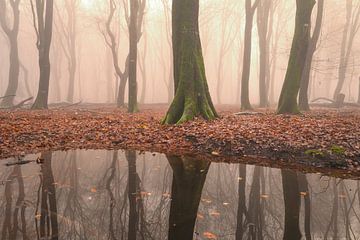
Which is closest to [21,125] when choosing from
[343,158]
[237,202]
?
[237,202]

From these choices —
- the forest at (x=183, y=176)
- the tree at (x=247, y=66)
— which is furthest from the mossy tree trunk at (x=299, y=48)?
the tree at (x=247, y=66)

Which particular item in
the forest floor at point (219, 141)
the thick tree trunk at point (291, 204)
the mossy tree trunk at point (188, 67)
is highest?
the mossy tree trunk at point (188, 67)

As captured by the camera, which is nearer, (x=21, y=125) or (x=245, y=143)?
(x=245, y=143)

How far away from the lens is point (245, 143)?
7398 millimetres

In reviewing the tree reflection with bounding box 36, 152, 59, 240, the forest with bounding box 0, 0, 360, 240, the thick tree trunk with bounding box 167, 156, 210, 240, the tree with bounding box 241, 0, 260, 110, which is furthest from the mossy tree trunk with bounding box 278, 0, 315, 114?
the tree reflection with bounding box 36, 152, 59, 240

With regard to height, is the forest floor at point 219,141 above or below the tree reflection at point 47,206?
above

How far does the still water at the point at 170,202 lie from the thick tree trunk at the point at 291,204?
0.6 inches

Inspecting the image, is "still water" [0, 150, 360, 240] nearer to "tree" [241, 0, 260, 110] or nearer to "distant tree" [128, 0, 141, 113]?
"distant tree" [128, 0, 141, 113]

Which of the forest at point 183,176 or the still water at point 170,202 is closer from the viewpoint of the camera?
the still water at point 170,202

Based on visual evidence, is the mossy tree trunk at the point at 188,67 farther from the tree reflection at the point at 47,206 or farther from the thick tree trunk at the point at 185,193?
the tree reflection at the point at 47,206

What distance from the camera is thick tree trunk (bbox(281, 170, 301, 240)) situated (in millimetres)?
3583

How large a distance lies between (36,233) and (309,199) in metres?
4.05

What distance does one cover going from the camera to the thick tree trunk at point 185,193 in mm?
3590

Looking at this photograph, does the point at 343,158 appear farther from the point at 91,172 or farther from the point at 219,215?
the point at 91,172
